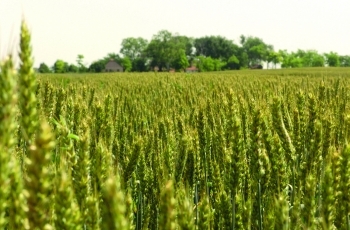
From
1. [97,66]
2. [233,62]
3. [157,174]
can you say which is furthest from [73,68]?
[157,174]

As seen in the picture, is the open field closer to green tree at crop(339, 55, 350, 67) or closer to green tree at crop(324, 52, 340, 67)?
green tree at crop(324, 52, 340, 67)

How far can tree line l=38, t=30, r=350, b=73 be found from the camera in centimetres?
9275

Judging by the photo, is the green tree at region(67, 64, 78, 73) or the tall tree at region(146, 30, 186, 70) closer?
the green tree at region(67, 64, 78, 73)

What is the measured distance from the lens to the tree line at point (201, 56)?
92750 mm

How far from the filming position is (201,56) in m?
100

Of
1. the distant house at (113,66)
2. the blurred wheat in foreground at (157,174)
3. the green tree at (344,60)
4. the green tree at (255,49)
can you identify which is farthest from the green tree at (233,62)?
the blurred wheat in foreground at (157,174)

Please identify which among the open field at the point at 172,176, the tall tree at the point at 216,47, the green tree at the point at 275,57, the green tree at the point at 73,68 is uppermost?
the tall tree at the point at 216,47

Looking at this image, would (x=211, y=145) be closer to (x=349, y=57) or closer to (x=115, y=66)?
(x=115, y=66)

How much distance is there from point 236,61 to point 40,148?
103m

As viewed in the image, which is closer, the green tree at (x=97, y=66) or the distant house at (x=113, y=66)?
the green tree at (x=97, y=66)

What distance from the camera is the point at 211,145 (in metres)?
3.38

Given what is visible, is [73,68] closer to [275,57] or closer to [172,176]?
[275,57]

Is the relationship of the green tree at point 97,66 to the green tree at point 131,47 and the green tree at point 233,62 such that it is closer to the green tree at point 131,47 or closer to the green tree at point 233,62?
the green tree at point 131,47

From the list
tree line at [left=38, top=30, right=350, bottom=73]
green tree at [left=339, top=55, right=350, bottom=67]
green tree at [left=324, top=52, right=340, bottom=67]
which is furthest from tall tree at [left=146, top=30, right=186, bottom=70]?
green tree at [left=339, top=55, right=350, bottom=67]
